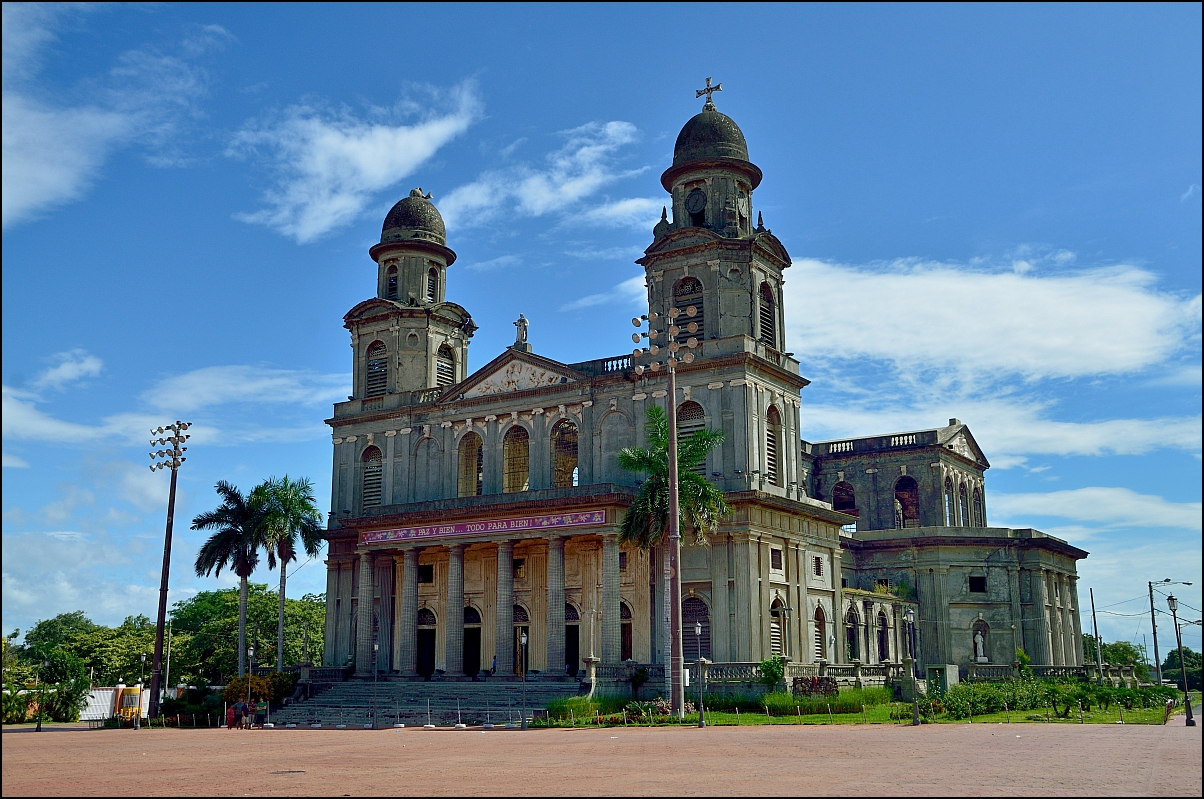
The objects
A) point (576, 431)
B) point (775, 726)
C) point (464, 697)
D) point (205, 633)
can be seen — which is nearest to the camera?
point (775, 726)

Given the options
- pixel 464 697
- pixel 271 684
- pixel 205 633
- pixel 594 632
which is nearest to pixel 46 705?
pixel 271 684

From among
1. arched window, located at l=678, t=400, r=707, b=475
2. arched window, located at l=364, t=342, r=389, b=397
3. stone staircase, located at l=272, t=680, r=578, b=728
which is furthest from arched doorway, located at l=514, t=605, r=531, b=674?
arched window, located at l=364, t=342, r=389, b=397

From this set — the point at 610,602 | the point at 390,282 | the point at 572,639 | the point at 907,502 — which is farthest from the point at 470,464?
the point at 907,502

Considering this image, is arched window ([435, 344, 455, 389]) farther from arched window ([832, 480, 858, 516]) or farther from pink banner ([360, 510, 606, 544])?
arched window ([832, 480, 858, 516])

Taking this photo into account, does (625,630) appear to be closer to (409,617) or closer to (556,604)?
(556,604)

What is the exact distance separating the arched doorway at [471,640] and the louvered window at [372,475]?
8710mm

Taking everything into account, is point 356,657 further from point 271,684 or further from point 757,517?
point 757,517

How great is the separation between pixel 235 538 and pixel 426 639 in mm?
10411

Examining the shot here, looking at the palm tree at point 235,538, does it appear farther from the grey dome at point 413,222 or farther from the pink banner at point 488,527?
the grey dome at point 413,222

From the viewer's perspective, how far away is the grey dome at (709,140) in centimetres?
5322

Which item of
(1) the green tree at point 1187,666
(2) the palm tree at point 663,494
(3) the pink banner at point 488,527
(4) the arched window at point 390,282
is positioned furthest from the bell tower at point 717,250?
(1) the green tree at point 1187,666

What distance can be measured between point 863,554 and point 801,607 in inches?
705

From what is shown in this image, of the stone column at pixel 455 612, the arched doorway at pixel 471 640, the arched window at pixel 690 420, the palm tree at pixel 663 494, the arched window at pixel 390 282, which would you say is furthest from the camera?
the arched window at pixel 390 282

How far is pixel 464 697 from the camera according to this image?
45812 millimetres
